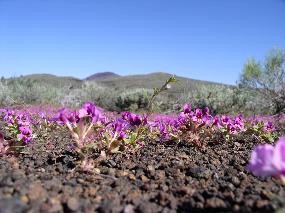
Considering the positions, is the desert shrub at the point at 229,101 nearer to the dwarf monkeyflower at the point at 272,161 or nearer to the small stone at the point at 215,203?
the small stone at the point at 215,203

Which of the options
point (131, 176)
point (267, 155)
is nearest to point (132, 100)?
point (131, 176)

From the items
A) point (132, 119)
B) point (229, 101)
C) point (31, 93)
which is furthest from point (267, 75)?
point (132, 119)

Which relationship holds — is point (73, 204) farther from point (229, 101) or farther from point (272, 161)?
point (229, 101)

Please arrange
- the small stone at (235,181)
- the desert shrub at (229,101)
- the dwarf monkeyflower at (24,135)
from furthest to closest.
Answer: the desert shrub at (229,101) < the dwarf monkeyflower at (24,135) < the small stone at (235,181)

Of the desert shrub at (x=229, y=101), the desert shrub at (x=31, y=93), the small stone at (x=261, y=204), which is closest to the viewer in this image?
the small stone at (x=261, y=204)

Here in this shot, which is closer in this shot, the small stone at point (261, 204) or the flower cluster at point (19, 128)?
the small stone at point (261, 204)

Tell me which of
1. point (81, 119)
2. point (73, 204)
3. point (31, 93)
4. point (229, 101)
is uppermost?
point (81, 119)

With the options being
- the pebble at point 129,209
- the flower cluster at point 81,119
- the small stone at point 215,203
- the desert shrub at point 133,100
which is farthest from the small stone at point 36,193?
the desert shrub at point 133,100

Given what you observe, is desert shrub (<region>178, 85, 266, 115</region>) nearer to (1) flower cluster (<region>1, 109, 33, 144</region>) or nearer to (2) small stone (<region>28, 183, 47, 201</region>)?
(1) flower cluster (<region>1, 109, 33, 144</region>)

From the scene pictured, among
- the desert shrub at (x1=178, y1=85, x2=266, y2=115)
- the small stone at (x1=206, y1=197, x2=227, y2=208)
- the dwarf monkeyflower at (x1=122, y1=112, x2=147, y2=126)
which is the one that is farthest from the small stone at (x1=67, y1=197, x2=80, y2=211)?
the desert shrub at (x1=178, y1=85, x2=266, y2=115)
